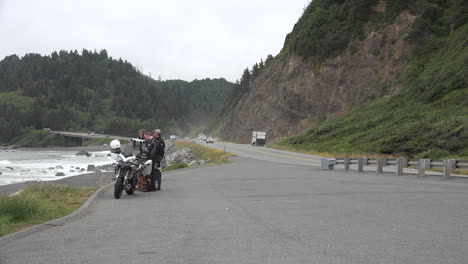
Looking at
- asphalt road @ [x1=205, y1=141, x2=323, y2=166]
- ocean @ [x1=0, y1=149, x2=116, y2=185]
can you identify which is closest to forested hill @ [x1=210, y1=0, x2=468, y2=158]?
asphalt road @ [x1=205, y1=141, x2=323, y2=166]

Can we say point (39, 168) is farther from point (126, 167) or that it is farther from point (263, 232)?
point (263, 232)

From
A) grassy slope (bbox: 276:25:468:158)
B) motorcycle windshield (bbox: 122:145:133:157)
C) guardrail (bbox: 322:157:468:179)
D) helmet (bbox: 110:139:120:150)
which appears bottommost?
guardrail (bbox: 322:157:468:179)

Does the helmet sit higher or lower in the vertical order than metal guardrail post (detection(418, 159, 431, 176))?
higher

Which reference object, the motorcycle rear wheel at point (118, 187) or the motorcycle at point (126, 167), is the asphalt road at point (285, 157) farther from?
the motorcycle rear wheel at point (118, 187)

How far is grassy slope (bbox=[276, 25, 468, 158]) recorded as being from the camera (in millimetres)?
38219

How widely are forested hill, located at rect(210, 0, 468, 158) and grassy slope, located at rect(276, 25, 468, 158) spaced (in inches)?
4.7

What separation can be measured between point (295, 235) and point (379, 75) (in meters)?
61.7

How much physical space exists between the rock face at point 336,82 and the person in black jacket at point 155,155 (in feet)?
160

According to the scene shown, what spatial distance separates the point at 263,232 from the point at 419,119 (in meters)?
41.9

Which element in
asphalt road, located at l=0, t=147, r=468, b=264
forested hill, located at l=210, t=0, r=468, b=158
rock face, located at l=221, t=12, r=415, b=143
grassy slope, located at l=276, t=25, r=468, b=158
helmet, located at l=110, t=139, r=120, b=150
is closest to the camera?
asphalt road, located at l=0, t=147, r=468, b=264

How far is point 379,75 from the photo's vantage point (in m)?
67.1

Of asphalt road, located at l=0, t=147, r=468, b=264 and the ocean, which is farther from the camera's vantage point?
the ocean

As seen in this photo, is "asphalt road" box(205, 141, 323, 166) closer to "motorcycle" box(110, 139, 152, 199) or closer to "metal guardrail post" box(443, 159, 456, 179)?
"metal guardrail post" box(443, 159, 456, 179)

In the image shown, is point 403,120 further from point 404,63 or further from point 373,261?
point 373,261
